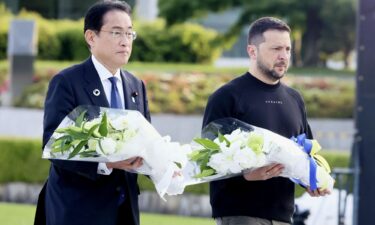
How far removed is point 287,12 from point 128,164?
2173 cm

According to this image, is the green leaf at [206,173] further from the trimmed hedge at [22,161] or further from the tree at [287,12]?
the tree at [287,12]

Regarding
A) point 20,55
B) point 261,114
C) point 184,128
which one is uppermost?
point 261,114

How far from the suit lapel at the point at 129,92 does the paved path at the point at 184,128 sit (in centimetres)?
1183

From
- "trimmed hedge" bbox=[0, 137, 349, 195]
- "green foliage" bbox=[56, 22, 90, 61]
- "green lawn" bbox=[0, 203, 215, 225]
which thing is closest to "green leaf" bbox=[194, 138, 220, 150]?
"green lawn" bbox=[0, 203, 215, 225]

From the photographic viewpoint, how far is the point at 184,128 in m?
17.4

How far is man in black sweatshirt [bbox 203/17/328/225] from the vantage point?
5.14 metres

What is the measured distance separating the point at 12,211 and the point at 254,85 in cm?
734

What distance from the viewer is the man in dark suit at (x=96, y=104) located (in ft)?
15.5

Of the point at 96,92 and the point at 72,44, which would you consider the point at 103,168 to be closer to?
the point at 96,92

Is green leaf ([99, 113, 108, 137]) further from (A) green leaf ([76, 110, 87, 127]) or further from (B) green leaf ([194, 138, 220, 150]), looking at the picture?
(B) green leaf ([194, 138, 220, 150])

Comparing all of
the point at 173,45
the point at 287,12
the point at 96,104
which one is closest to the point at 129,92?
the point at 96,104

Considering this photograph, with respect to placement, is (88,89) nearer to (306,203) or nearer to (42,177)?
(306,203)

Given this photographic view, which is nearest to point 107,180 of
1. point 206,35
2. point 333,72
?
point 333,72

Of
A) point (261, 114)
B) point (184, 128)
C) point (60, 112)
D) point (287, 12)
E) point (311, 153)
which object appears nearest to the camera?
point (60, 112)
